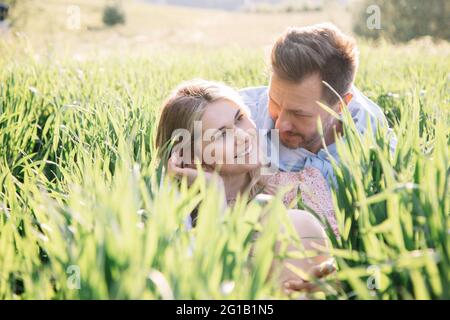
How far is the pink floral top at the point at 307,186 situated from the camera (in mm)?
2061

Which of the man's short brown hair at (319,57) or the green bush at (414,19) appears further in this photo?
the green bush at (414,19)

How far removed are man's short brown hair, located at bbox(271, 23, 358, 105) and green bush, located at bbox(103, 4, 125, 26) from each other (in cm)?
3252

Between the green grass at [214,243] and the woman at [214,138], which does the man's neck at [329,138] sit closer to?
the woman at [214,138]

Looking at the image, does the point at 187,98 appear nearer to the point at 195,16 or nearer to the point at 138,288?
the point at 138,288

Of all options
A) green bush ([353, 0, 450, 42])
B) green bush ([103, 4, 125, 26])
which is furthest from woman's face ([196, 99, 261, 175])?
green bush ([103, 4, 125, 26])

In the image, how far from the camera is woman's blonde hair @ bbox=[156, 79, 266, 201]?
1934mm

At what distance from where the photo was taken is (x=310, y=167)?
90.2 inches

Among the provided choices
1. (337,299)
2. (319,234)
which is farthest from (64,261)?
(319,234)

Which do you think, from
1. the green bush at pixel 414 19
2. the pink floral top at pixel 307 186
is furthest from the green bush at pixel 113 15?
the pink floral top at pixel 307 186

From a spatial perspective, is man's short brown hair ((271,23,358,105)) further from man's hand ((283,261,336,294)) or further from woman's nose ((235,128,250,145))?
man's hand ((283,261,336,294))

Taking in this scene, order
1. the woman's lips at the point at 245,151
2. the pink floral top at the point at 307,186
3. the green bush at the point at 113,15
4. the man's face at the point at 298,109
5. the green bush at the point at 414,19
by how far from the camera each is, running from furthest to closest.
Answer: the green bush at the point at 113,15 → the green bush at the point at 414,19 → the man's face at the point at 298,109 → the pink floral top at the point at 307,186 → the woman's lips at the point at 245,151

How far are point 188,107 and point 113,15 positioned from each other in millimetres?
33255

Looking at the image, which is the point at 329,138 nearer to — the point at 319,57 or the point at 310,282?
the point at 319,57
